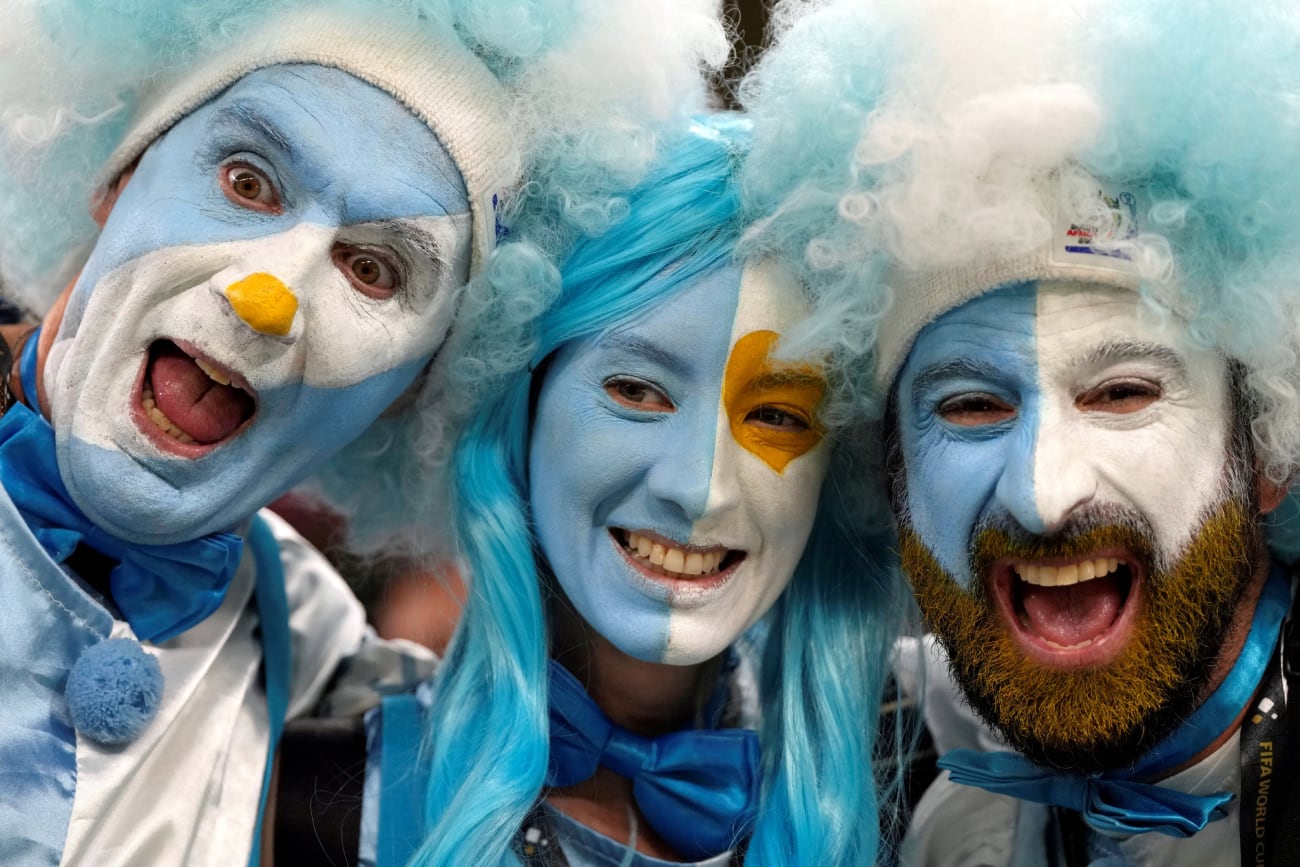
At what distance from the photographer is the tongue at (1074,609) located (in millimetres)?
2189

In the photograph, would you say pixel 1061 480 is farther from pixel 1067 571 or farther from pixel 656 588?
pixel 656 588

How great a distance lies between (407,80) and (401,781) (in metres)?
1.11

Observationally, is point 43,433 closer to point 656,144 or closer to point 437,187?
point 437,187

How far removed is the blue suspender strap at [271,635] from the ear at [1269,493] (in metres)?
1.55

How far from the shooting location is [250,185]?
2.28 m

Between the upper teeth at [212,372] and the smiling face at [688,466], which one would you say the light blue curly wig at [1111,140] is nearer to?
the smiling face at [688,466]

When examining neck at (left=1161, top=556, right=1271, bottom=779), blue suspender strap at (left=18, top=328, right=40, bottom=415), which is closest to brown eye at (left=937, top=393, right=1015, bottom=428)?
neck at (left=1161, top=556, right=1271, bottom=779)

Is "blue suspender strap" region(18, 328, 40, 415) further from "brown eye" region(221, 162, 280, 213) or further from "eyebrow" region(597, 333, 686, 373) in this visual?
"eyebrow" region(597, 333, 686, 373)

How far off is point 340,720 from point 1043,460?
126 cm

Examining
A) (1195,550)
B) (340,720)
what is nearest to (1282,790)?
(1195,550)

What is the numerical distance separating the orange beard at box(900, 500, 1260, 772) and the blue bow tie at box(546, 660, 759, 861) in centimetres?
45

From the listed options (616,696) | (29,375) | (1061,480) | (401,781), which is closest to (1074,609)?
(1061,480)

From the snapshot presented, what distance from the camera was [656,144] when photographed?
2.40 m

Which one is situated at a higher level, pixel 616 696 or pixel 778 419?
pixel 778 419
